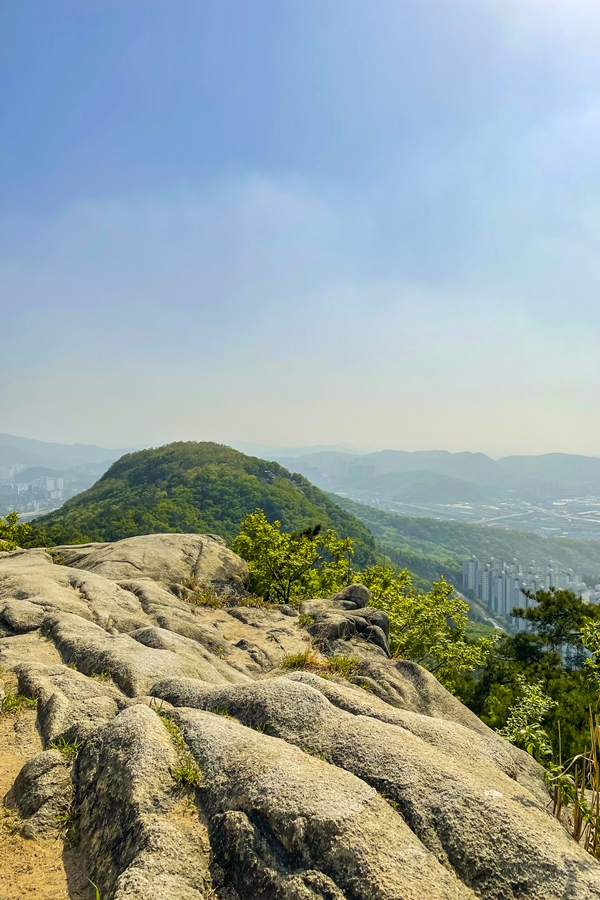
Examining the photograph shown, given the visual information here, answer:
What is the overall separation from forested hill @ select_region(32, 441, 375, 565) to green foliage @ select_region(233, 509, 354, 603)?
2440 inches

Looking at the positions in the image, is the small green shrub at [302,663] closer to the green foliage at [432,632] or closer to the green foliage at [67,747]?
the green foliage at [67,747]

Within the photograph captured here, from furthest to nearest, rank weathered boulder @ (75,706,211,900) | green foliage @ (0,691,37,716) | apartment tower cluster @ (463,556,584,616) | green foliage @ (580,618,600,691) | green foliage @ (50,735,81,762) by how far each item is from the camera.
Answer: apartment tower cluster @ (463,556,584,616) → green foliage @ (0,691,37,716) → green foliage @ (580,618,600,691) → green foliage @ (50,735,81,762) → weathered boulder @ (75,706,211,900)

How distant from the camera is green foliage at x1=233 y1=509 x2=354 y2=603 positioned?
68.5 ft

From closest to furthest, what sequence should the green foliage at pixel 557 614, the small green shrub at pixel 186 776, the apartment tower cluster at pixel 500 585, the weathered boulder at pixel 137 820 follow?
the weathered boulder at pixel 137 820 → the small green shrub at pixel 186 776 → the green foliage at pixel 557 614 → the apartment tower cluster at pixel 500 585

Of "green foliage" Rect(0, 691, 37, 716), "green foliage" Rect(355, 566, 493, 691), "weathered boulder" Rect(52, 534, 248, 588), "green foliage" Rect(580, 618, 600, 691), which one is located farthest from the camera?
"green foliage" Rect(355, 566, 493, 691)

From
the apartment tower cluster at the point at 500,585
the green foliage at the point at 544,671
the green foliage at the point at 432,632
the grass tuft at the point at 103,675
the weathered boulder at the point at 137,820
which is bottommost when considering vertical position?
the apartment tower cluster at the point at 500,585

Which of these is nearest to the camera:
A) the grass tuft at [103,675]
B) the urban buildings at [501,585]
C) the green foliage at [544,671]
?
the grass tuft at [103,675]

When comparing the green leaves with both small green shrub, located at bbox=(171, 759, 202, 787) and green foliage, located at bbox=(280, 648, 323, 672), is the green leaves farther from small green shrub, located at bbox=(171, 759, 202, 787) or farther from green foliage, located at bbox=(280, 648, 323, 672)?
small green shrub, located at bbox=(171, 759, 202, 787)

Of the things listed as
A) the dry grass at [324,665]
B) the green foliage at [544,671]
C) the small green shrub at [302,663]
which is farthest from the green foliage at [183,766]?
the green foliage at [544,671]

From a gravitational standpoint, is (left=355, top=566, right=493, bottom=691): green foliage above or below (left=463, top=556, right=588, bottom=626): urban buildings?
above

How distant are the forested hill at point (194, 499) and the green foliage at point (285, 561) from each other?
6197 cm

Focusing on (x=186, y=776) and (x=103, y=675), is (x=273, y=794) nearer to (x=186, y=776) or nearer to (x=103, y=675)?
(x=186, y=776)

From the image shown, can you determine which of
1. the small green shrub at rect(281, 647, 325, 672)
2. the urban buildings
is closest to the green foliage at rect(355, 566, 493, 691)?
the small green shrub at rect(281, 647, 325, 672)

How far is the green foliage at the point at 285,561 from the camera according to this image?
20.9 meters
